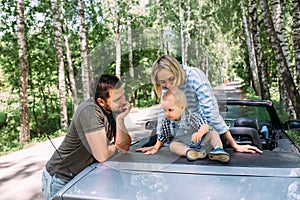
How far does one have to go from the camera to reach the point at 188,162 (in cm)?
212

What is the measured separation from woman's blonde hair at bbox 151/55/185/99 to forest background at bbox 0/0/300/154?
62 mm

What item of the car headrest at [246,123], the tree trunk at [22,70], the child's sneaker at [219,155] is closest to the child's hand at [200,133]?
the child's sneaker at [219,155]

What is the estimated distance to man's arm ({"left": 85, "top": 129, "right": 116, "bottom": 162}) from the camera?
6.98 ft

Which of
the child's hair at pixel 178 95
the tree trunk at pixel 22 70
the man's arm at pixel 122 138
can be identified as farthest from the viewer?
the tree trunk at pixel 22 70

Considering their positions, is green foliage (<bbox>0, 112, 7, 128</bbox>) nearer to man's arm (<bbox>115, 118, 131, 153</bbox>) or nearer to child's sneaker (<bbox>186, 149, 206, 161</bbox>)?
man's arm (<bbox>115, 118, 131, 153</bbox>)

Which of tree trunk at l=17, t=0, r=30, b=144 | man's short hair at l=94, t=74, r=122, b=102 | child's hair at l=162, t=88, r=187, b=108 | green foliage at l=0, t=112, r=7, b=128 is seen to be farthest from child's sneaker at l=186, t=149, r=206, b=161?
green foliage at l=0, t=112, r=7, b=128

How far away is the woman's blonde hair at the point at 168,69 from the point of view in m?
2.06

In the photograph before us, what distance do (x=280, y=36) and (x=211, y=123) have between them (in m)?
8.14

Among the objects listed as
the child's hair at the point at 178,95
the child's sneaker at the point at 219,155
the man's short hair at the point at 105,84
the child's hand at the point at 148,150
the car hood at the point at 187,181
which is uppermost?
the man's short hair at the point at 105,84

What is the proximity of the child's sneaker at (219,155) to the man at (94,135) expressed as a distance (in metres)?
0.65

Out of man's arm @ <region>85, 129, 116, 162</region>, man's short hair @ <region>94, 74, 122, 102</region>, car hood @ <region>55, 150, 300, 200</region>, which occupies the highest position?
man's short hair @ <region>94, 74, 122, 102</region>

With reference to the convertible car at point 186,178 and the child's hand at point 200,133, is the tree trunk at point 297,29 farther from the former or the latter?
the child's hand at point 200,133

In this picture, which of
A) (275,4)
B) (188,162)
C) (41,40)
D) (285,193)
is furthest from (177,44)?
(41,40)

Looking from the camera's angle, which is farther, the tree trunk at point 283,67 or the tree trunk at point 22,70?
the tree trunk at point 22,70
